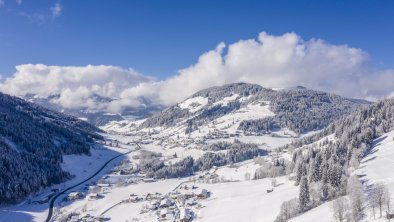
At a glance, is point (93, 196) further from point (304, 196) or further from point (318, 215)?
point (318, 215)

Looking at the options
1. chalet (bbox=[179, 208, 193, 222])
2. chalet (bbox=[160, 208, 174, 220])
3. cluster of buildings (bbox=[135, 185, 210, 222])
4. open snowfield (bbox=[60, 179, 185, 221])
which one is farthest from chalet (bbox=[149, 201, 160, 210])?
chalet (bbox=[179, 208, 193, 222])

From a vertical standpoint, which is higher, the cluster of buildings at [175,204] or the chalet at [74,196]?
the chalet at [74,196]

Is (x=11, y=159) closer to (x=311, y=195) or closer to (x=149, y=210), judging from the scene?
(x=149, y=210)

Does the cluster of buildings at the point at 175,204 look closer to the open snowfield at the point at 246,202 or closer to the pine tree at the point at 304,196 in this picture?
the open snowfield at the point at 246,202

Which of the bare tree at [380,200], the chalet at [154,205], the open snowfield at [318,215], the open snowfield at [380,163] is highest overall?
the open snowfield at [380,163]

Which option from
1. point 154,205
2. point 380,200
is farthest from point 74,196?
point 380,200

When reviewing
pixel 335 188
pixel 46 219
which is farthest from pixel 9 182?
pixel 335 188

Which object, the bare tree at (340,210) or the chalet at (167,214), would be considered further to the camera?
the chalet at (167,214)

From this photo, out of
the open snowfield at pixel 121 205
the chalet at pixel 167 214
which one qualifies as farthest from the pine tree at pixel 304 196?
the open snowfield at pixel 121 205

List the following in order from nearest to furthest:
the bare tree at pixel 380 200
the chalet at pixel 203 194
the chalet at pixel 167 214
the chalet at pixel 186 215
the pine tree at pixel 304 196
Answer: the bare tree at pixel 380 200
the pine tree at pixel 304 196
the chalet at pixel 186 215
the chalet at pixel 167 214
the chalet at pixel 203 194

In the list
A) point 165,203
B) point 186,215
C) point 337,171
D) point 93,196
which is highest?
point 337,171

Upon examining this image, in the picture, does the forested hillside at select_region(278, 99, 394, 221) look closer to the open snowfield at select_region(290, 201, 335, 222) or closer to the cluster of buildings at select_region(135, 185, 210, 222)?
the open snowfield at select_region(290, 201, 335, 222)
